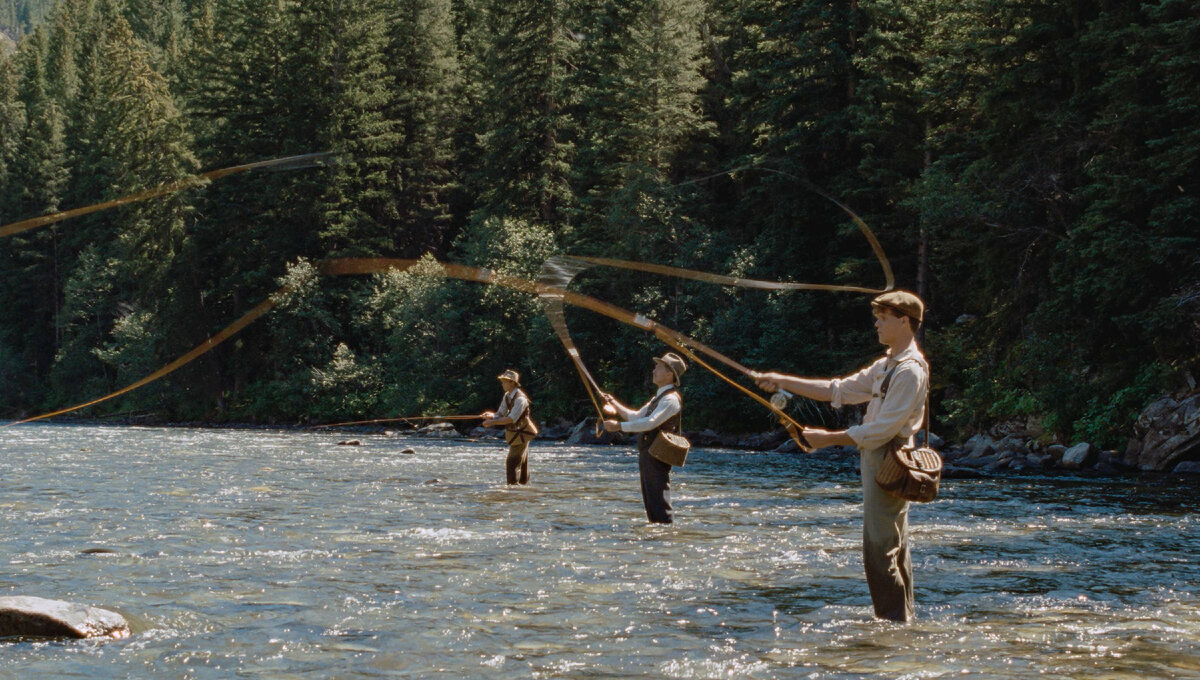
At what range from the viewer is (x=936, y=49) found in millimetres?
30719

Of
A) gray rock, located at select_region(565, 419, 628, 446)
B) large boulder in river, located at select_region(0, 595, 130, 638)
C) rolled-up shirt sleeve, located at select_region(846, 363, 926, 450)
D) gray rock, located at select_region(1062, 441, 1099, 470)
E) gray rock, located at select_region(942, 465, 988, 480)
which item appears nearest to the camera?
rolled-up shirt sleeve, located at select_region(846, 363, 926, 450)

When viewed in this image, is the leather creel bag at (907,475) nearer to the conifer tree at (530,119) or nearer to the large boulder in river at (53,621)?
the large boulder in river at (53,621)

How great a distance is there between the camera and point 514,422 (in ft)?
55.3

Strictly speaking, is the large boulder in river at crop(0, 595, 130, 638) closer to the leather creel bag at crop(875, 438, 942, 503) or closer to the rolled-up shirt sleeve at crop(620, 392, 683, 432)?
the leather creel bag at crop(875, 438, 942, 503)

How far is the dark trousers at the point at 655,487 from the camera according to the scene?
40.0ft

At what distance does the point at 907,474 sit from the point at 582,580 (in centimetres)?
333

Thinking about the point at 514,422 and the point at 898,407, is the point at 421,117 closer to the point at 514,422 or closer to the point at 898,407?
the point at 514,422

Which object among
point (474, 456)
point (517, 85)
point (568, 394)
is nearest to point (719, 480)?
point (474, 456)

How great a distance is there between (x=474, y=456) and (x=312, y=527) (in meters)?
13.6

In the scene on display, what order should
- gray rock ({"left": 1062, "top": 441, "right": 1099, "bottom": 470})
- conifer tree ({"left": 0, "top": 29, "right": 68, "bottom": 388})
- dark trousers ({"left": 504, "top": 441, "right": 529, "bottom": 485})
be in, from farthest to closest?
conifer tree ({"left": 0, "top": 29, "right": 68, "bottom": 388}) → gray rock ({"left": 1062, "top": 441, "right": 1099, "bottom": 470}) → dark trousers ({"left": 504, "top": 441, "right": 529, "bottom": 485})

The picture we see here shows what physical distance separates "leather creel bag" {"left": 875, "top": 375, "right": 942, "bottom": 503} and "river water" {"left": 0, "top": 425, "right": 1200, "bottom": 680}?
0.95 metres

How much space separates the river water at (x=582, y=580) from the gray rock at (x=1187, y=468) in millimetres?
3114

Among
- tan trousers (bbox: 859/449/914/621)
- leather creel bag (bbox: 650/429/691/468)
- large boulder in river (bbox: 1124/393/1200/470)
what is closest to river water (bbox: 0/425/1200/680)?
tan trousers (bbox: 859/449/914/621)

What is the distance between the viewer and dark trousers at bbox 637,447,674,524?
40.0 ft
